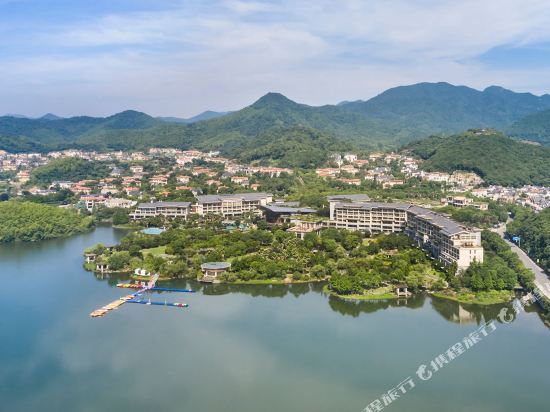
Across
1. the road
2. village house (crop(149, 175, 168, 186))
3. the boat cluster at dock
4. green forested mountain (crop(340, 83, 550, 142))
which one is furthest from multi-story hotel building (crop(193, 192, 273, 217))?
green forested mountain (crop(340, 83, 550, 142))

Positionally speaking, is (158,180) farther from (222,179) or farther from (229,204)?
(229,204)

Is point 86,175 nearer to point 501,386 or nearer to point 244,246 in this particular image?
point 244,246

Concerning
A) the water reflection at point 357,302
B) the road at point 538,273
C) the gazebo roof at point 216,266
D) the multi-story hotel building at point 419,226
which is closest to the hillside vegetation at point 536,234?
the road at point 538,273

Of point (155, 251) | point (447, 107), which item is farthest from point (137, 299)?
point (447, 107)

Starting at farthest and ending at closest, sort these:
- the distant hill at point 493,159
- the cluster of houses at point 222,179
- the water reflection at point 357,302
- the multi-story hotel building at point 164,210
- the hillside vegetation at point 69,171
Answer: the hillside vegetation at point 69,171 → the distant hill at point 493,159 → the cluster of houses at point 222,179 → the multi-story hotel building at point 164,210 → the water reflection at point 357,302

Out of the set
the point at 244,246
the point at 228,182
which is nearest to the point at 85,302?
the point at 244,246

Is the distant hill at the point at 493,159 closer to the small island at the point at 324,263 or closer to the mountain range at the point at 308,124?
the mountain range at the point at 308,124
